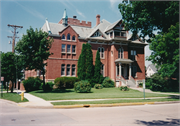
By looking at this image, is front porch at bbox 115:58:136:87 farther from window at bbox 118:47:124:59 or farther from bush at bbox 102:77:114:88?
window at bbox 118:47:124:59

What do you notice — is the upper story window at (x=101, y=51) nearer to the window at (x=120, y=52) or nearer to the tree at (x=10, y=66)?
the window at (x=120, y=52)

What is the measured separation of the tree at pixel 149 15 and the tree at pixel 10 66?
16177 mm

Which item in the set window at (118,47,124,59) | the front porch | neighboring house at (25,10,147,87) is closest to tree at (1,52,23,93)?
neighboring house at (25,10,147,87)

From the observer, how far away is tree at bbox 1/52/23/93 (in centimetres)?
2395

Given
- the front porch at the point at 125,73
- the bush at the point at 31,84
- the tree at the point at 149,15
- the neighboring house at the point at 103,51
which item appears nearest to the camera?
the tree at the point at 149,15

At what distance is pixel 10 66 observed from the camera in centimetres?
2398

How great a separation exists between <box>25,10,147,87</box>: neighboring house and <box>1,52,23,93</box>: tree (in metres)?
6.00

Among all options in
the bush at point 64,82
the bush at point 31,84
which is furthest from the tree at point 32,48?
the bush at point 64,82

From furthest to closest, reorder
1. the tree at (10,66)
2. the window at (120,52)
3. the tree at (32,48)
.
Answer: the window at (120,52) < the tree at (10,66) < the tree at (32,48)

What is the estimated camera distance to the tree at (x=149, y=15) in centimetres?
1744

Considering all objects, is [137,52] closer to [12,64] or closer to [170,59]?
[170,59]

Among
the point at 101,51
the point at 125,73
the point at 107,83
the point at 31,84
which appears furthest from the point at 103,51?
the point at 31,84

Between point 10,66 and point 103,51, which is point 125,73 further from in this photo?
point 10,66

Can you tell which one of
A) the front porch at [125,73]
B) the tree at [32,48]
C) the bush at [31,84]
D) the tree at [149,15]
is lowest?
the bush at [31,84]
